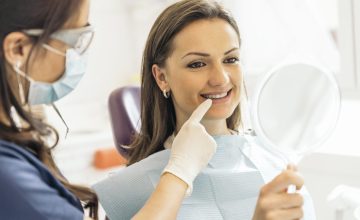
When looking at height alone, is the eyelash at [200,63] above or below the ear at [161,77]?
above

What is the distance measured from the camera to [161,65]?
53.5 inches

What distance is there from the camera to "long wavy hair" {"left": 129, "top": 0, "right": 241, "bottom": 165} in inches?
51.6

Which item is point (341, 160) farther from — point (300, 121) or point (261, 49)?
point (261, 49)

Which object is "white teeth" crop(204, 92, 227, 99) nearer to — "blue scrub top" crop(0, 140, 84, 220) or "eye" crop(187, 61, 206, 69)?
"eye" crop(187, 61, 206, 69)

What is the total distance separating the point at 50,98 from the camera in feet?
3.35

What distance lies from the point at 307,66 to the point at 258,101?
14 centimetres

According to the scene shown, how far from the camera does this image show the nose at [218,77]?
4.05 feet

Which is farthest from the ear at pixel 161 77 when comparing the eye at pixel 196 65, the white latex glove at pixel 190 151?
the white latex glove at pixel 190 151

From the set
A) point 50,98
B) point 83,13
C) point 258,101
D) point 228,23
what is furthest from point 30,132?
point 228,23

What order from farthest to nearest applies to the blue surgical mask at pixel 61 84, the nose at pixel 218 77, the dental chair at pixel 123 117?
1. the dental chair at pixel 123 117
2. the nose at pixel 218 77
3. the blue surgical mask at pixel 61 84

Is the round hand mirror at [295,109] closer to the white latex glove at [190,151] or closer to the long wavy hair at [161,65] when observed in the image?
the white latex glove at [190,151]

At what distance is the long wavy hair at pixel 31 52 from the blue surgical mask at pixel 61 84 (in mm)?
35

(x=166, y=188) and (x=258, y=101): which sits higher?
(x=258, y=101)

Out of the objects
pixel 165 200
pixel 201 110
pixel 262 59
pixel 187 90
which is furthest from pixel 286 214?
pixel 262 59
